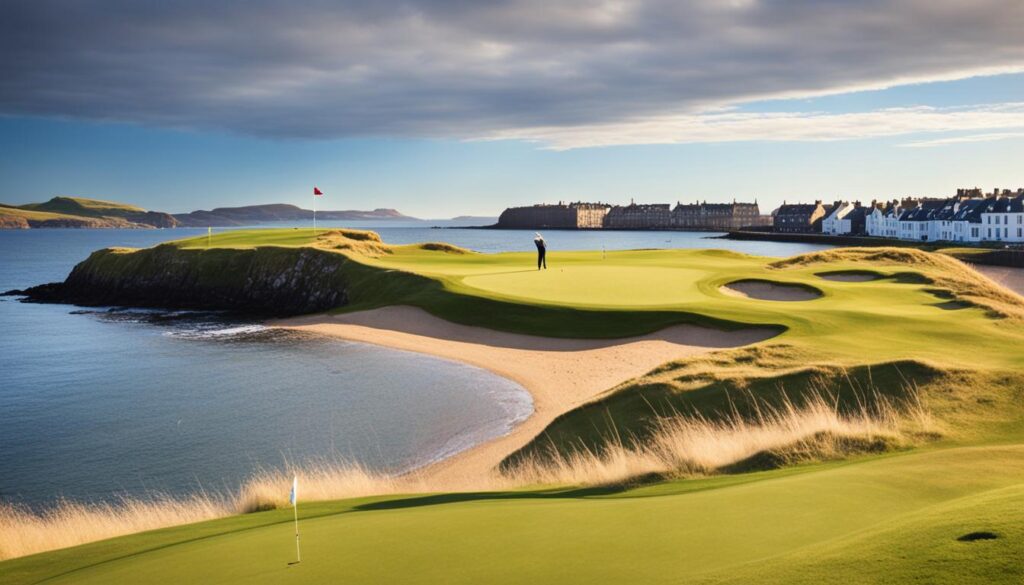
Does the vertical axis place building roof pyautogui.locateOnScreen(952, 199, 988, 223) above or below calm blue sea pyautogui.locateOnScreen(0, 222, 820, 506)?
above

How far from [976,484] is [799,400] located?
8.12 m

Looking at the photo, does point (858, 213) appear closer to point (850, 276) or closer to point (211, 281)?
point (850, 276)

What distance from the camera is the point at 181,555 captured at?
22.3 ft

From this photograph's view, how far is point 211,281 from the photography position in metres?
59.8

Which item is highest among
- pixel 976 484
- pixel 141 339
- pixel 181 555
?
pixel 976 484

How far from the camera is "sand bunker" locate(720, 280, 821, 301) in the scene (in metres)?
34.0

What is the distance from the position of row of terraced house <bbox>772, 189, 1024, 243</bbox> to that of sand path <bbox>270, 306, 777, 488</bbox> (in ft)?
315

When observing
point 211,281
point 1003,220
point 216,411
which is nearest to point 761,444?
point 216,411

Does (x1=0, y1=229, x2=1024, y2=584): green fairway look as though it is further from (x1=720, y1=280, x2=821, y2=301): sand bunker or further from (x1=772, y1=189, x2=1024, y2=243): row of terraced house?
(x1=772, y1=189, x2=1024, y2=243): row of terraced house

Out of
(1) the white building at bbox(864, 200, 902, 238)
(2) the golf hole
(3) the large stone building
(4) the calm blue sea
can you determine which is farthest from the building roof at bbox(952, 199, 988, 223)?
(2) the golf hole

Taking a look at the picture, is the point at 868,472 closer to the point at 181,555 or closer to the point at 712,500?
the point at 712,500

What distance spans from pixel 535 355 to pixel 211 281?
1562 inches

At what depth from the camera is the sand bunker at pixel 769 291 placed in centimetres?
3403

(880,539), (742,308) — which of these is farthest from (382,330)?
(880,539)
